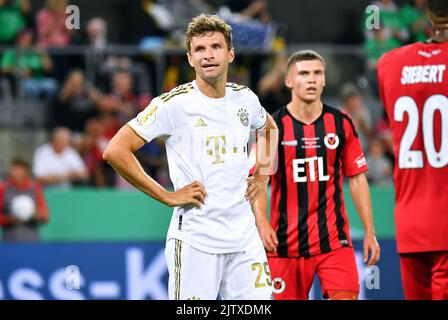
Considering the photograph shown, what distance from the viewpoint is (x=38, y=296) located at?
987cm

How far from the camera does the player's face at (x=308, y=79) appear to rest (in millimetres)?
6691

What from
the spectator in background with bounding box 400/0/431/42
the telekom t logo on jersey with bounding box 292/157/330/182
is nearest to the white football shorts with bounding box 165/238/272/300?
the telekom t logo on jersey with bounding box 292/157/330/182

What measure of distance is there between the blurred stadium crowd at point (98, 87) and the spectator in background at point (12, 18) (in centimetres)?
3

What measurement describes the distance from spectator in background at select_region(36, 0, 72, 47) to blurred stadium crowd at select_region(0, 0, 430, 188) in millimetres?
22

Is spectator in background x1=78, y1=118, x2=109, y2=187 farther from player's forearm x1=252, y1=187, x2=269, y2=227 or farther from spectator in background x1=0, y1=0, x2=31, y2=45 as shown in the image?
player's forearm x1=252, y1=187, x2=269, y2=227

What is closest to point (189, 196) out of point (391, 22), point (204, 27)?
point (204, 27)

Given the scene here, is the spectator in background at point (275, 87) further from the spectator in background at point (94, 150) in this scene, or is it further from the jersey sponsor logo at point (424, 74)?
the jersey sponsor logo at point (424, 74)

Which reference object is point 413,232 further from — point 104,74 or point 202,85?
point 104,74

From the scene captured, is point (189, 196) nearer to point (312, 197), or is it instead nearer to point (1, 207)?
point (312, 197)
